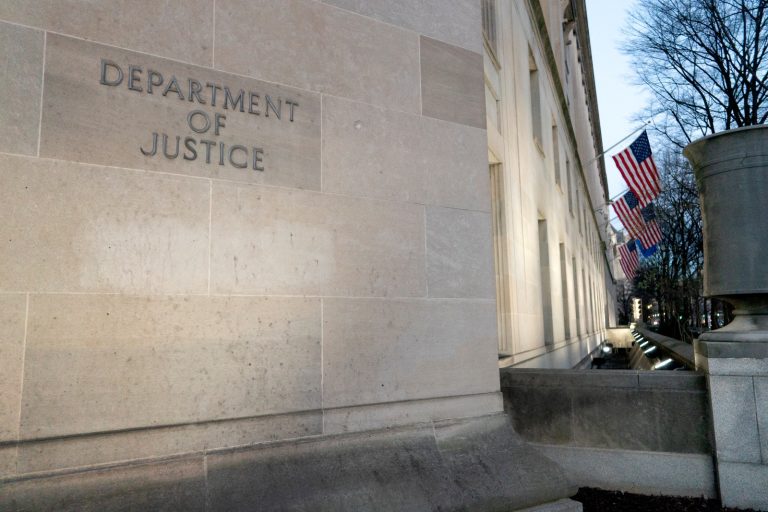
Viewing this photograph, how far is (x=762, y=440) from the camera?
4.79m

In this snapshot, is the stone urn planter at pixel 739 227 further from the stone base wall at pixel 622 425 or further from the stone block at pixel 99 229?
the stone block at pixel 99 229

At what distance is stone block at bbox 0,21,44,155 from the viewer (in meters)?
3.21

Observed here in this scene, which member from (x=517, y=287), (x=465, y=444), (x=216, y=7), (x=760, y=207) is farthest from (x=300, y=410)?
(x=517, y=287)

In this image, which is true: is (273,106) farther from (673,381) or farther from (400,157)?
(673,381)

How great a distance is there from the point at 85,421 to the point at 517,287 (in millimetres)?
8388

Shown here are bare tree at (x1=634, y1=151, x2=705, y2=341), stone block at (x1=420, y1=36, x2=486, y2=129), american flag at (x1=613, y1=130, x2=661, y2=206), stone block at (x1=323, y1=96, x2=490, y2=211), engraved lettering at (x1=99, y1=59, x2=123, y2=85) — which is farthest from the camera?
bare tree at (x1=634, y1=151, x2=705, y2=341)

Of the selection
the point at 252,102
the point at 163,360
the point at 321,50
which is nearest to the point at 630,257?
the point at 321,50

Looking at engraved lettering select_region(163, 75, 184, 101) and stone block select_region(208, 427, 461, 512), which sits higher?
engraved lettering select_region(163, 75, 184, 101)

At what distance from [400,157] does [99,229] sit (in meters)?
2.31

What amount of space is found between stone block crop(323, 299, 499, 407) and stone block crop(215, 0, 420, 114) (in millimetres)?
1693

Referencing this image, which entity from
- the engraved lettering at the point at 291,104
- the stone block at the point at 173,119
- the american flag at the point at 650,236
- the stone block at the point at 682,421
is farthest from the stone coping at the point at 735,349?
the american flag at the point at 650,236

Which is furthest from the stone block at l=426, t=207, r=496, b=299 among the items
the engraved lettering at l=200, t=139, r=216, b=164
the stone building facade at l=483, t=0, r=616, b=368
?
the stone building facade at l=483, t=0, r=616, b=368

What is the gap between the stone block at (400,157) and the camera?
4367 mm

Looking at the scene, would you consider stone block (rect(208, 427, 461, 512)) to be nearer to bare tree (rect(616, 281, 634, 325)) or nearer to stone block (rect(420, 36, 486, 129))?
stone block (rect(420, 36, 486, 129))
